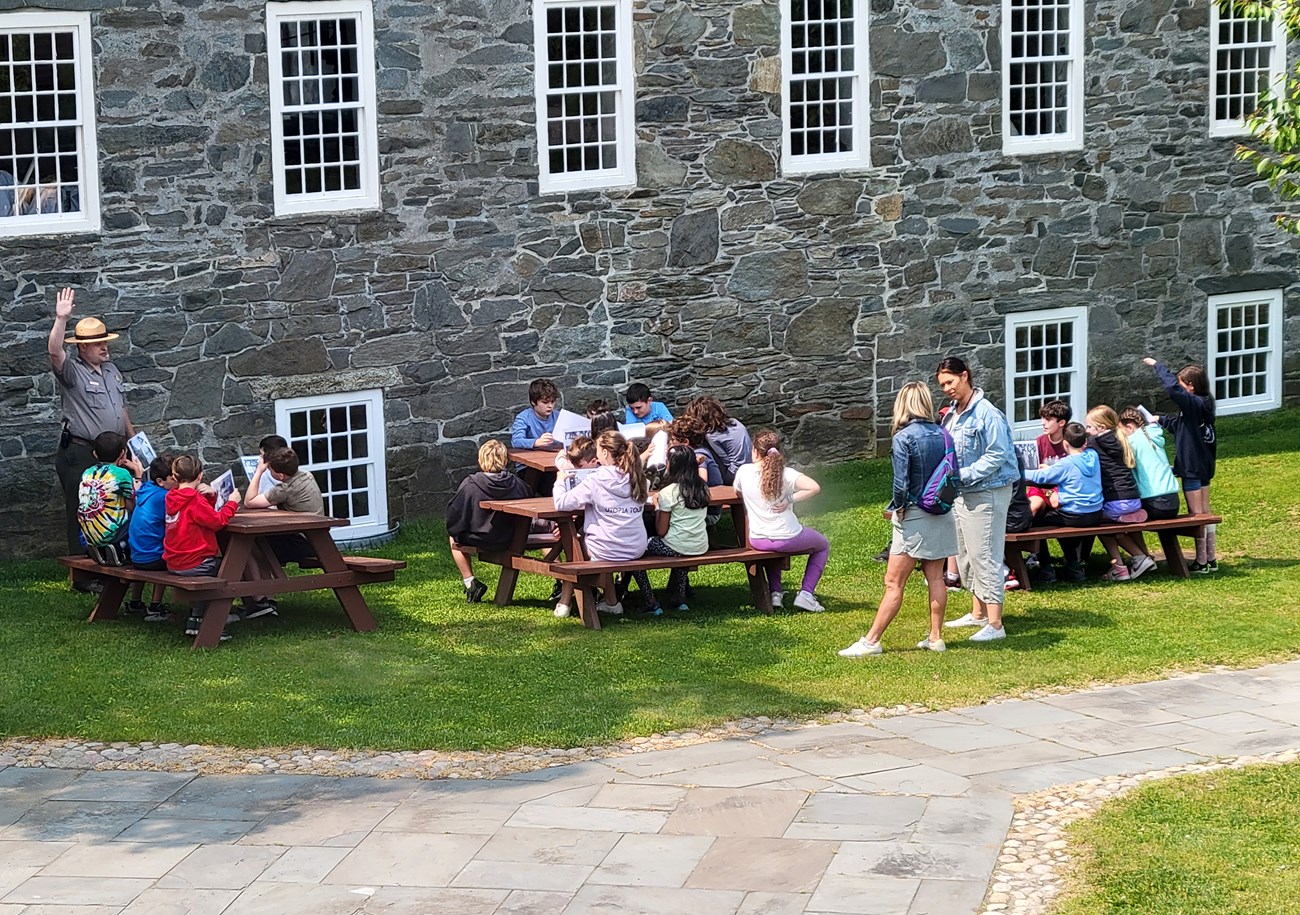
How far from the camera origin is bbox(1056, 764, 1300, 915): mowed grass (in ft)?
24.4

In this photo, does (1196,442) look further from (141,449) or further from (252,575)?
(141,449)

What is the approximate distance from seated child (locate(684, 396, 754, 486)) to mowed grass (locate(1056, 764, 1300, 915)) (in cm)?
575

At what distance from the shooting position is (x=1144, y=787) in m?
8.93

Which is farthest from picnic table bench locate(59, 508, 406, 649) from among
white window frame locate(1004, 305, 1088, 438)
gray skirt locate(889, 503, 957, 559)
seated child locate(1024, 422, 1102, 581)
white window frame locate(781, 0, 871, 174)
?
white window frame locate(1004, 305, 1088, 438)

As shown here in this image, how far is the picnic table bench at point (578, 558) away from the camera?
12.4 metres

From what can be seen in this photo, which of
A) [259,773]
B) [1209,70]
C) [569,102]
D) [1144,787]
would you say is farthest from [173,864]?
[1209,70]

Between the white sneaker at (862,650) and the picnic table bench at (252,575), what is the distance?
9.96 feet

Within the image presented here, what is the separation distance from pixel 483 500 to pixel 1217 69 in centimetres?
1088

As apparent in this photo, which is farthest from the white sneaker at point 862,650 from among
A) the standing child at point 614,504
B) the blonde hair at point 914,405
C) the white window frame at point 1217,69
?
the white window frame at point 1217,69

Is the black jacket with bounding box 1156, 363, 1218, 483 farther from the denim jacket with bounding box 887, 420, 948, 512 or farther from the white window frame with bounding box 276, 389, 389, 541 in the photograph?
the white window frame with bounding box 276, 389, 389, 541

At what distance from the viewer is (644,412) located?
15.7 meters

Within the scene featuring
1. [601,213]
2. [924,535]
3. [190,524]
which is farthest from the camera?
[601,213]

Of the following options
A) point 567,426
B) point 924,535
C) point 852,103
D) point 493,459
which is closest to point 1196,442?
point 924,535

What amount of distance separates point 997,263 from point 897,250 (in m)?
1.21
